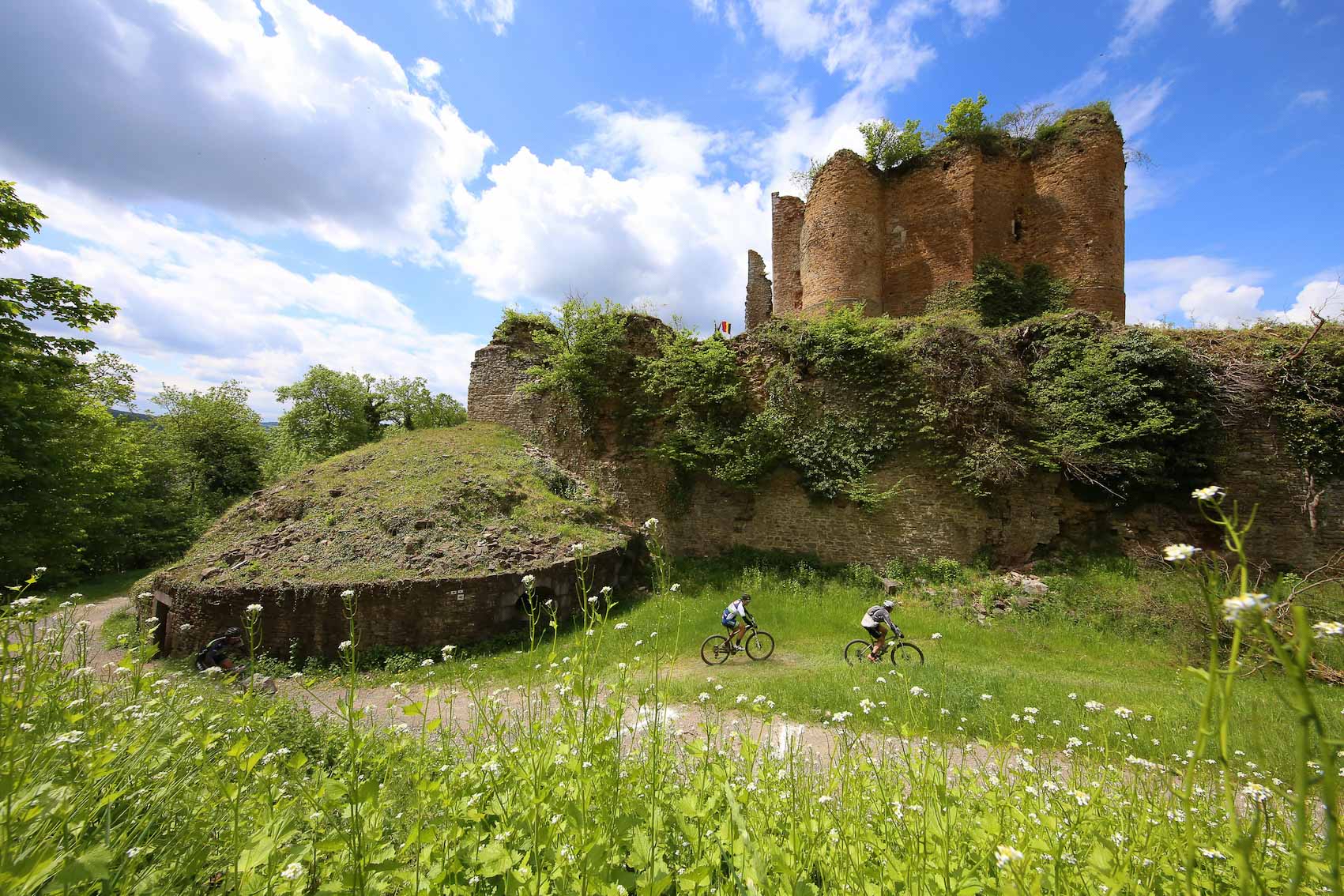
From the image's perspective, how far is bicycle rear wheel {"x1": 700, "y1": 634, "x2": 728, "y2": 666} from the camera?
28.6 ft

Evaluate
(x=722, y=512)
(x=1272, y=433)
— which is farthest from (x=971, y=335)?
(x=722, y=512)

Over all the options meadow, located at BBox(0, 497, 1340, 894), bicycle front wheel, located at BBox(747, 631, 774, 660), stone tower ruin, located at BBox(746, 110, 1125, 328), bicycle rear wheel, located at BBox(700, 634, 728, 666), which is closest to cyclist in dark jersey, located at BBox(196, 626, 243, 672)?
meadow, located at BBox(0, 497, 1340, 894)

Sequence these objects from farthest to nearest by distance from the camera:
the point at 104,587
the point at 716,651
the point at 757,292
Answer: the point at 757,292
the point at 104,587
the point at 716,651

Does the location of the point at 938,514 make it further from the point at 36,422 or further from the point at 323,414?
the point at 323,414

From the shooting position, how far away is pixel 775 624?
10.2m

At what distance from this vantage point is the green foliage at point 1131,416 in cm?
1091

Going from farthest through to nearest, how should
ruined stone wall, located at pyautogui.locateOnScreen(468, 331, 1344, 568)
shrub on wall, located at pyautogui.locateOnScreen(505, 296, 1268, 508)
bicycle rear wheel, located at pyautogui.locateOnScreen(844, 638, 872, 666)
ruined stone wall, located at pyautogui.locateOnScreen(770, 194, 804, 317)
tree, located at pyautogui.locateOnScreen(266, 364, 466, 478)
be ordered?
tree, located at pyautogui.locateOnScreen(266, 364, 466, 478), ruined stone wall, located at pyautogui.locateOnScreen(770, 194, 804, 317), shrub on wall, located at pyautogui.locateOnScreen(505, 296, 1268, 508), ruined stone wall, located at pyautogui.locateOnScreen(468, 331, 1344, 568), bicycle rear wheel, located at pyautogui.locateOnScreen(844, 638, 872, 666)

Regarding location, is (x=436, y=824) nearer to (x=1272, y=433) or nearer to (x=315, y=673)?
(x=315, y=673)

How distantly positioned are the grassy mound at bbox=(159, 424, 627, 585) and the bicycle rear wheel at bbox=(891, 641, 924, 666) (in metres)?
6.48

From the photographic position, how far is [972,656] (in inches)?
341

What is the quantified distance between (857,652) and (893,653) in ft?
3.57

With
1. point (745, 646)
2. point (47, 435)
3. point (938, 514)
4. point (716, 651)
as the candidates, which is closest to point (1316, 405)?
point (938, 514)

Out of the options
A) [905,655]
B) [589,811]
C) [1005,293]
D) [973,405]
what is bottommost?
[905,655]

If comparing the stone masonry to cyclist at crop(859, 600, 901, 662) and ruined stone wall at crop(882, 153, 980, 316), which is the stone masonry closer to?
ruined stone wall at crop(882, 153, 980, 316)
